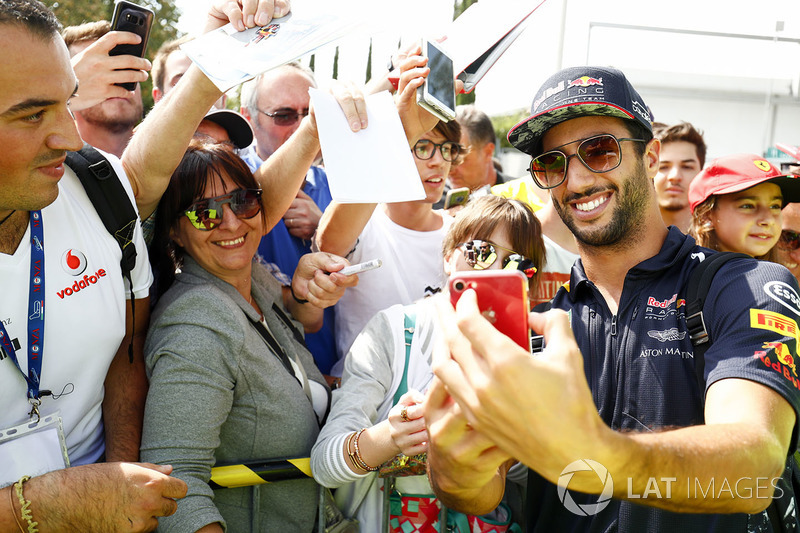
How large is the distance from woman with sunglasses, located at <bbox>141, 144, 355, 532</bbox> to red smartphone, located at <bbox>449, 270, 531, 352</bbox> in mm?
1354

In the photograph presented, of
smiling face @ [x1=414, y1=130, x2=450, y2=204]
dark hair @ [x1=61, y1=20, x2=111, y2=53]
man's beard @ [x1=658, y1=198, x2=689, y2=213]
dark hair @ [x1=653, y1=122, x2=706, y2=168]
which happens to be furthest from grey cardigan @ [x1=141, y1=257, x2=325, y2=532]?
dark hair @ [x1=653, y1=122, x2=706, y2=168]

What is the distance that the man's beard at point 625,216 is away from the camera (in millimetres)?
2252

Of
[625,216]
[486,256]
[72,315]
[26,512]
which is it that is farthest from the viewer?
[486,256]

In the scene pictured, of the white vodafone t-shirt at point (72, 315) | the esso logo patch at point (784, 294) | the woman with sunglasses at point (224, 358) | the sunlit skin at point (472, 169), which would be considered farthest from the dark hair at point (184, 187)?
the sunlit skin at point (472, 169)

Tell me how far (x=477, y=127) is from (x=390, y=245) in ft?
11.2

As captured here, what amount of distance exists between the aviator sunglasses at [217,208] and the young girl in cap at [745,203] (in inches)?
102

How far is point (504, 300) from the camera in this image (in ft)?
4.16

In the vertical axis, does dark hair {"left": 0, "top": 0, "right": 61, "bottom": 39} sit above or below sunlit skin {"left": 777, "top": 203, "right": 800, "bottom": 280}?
above

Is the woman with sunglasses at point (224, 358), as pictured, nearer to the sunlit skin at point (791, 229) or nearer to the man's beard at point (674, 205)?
the sunlit skin at point (791, 229)

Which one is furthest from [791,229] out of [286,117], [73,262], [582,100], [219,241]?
[73,262]

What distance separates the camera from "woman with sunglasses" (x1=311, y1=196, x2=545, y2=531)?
7.47 feet

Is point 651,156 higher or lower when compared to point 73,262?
higher

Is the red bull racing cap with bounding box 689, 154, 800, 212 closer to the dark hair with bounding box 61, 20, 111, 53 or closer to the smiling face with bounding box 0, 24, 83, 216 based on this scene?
the smiling face with bounding box 0, 24, 83, 216

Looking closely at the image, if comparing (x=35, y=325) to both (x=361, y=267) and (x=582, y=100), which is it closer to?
(x=361, y=267)
